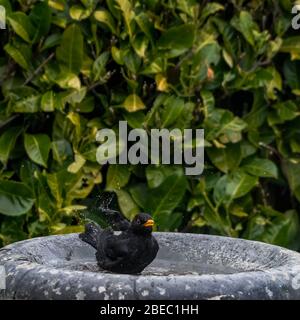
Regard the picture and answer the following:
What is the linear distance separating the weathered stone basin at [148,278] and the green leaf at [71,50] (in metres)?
1.40

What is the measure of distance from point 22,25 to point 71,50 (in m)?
0.28

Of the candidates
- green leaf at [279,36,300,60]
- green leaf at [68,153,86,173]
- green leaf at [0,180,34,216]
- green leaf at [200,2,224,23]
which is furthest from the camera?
A: green leaf at [279,36,300,60]

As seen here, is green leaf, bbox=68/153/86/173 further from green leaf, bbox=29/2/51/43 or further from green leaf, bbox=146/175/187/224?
green leaf, bbox=29/2/51/43

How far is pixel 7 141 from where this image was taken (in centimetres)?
392

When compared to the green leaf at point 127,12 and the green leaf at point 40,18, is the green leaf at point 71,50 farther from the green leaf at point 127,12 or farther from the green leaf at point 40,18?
the green leaf at point 127,12

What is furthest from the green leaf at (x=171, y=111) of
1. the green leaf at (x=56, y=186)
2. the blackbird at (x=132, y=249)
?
the blackbird at (x=132, y=249)

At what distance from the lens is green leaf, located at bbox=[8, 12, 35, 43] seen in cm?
384

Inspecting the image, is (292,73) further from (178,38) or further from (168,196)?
(168,196)

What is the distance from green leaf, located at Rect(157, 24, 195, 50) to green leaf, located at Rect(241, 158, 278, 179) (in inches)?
30.6

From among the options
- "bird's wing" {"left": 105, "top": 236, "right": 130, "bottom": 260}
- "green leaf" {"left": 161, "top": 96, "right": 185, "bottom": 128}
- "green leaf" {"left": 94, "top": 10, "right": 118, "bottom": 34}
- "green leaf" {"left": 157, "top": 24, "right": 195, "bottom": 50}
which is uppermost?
"green leaf" {"left": 94, "top": 10, "right": 118, "bottom": 34}

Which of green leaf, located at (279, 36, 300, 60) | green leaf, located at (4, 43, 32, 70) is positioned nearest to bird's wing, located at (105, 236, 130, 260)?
green leaf, located at (4, 43, 32, 70)

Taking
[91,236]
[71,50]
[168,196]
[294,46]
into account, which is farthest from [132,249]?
[294,46]
